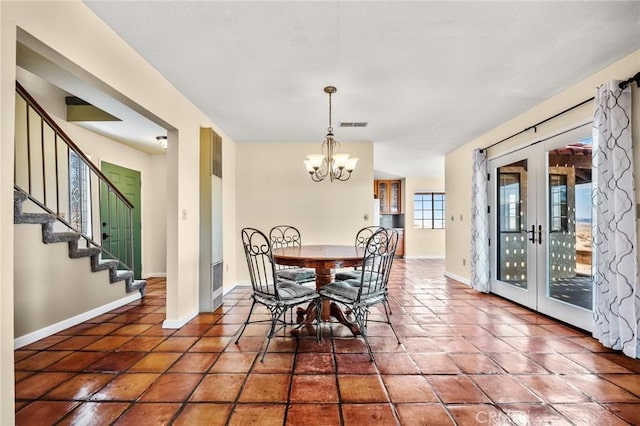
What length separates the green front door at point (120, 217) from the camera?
14.4 ft

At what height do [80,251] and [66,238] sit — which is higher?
[66,238]

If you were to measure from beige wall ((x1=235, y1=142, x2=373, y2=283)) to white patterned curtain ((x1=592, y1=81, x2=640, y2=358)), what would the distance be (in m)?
2.82

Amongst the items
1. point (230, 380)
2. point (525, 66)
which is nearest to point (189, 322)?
point (230, 380)

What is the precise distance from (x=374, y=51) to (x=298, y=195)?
291 centimetres

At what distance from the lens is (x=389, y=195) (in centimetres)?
867

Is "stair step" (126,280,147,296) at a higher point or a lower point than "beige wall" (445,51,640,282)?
lower

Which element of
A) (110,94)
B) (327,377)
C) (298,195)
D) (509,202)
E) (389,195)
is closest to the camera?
(327,377)

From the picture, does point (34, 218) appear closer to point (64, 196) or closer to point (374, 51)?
point (64, 196)

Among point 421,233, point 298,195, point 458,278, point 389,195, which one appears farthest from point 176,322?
point 421,233

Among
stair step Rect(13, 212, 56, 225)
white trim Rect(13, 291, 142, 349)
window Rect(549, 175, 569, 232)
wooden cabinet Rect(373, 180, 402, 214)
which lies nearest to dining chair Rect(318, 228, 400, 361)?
window Rect(549, 175, 569, 232)

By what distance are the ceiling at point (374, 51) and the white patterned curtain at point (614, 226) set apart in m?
0.35

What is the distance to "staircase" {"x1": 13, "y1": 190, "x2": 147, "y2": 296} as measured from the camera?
2484 millimetres

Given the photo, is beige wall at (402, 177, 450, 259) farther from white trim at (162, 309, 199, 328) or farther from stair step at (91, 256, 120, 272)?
stair step at (91, 256, 120, 272)

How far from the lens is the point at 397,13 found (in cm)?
183
